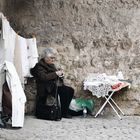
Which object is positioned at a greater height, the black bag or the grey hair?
the grey hair

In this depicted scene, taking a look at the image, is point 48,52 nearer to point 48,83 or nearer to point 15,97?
point 48,83

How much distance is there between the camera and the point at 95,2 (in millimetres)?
6719

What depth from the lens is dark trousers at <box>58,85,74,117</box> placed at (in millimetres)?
6309

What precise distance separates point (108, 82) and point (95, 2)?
1.27 m

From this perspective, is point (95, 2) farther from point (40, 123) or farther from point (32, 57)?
point (40, 123)

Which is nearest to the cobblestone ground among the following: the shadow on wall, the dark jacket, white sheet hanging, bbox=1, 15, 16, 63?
the dark jacket

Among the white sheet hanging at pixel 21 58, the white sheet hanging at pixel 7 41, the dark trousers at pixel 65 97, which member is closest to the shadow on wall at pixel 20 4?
the white sheet hanging at pixel 21 58

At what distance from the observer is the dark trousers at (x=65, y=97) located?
631cm

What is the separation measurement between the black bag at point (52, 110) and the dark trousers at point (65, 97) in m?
0.12

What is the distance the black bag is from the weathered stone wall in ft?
2.08

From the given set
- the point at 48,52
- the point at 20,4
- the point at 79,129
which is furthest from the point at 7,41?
the point at 79,129

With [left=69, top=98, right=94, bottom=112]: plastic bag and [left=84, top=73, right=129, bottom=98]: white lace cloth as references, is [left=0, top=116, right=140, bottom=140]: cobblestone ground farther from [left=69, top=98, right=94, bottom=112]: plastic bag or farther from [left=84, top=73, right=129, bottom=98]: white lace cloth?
[left=84, top=73, right=129, bottom=98]: white lace cloth

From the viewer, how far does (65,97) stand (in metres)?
6.31

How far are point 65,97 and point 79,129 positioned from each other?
85 centimetres
